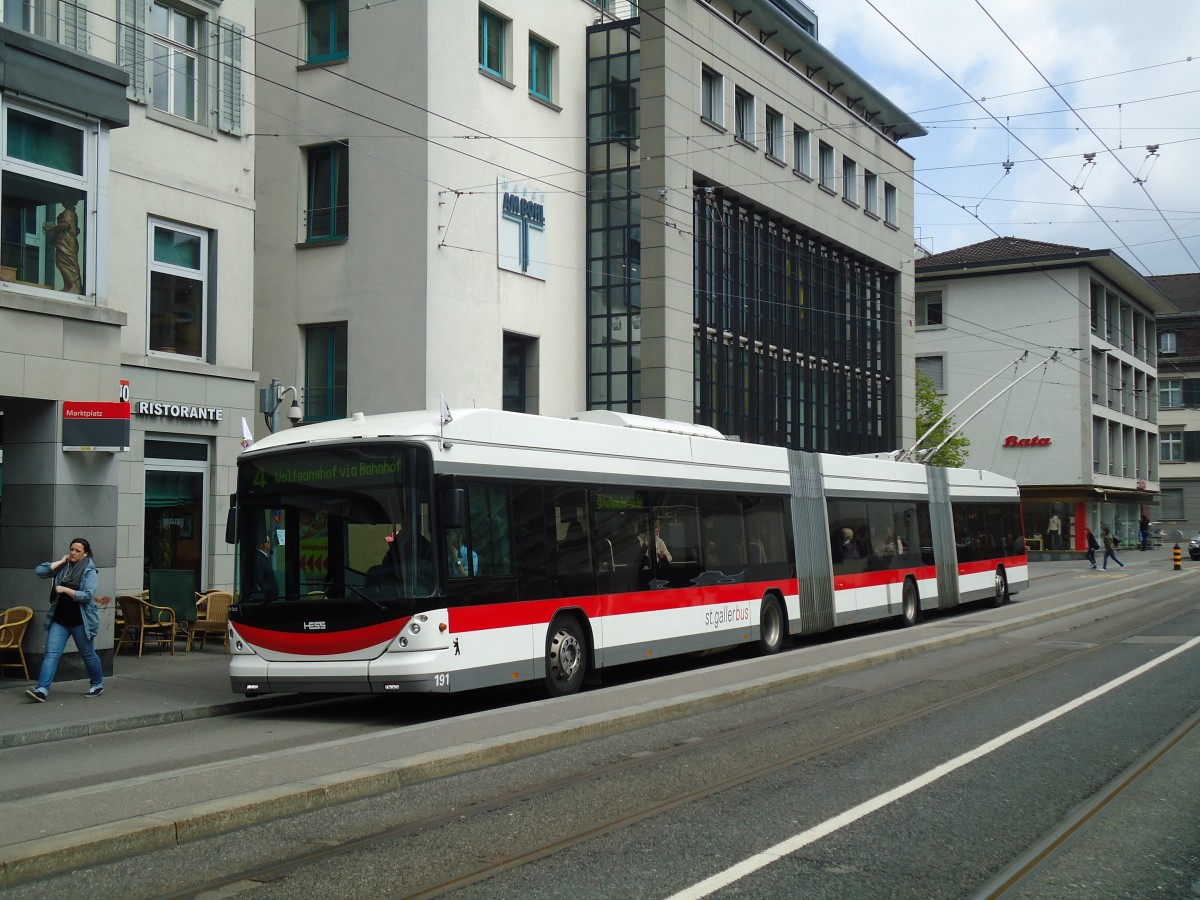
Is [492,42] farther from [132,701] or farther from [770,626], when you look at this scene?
[132,701]

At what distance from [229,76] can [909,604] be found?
49.8ft

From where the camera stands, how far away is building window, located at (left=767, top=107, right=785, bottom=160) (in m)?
Result: 36.7

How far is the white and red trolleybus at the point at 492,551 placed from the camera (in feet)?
40.7

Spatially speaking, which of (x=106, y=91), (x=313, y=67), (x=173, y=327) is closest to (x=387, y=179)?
(x=313, y=67)

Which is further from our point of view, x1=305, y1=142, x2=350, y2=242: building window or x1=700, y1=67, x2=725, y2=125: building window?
x1=700, y1=67, x2=725, y2=125: building window

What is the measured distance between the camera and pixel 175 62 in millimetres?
20250

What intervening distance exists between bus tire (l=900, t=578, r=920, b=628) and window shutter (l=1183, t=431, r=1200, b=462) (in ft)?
228

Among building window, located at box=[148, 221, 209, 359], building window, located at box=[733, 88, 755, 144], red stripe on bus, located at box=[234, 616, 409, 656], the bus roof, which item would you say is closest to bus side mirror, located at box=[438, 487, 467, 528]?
the bus roof

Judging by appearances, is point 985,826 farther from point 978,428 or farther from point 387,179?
point 978,428

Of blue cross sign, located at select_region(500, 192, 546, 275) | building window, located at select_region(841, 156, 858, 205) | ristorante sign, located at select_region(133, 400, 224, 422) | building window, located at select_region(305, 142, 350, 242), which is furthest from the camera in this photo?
building window, located at select_region(841, 156, 858, 205)

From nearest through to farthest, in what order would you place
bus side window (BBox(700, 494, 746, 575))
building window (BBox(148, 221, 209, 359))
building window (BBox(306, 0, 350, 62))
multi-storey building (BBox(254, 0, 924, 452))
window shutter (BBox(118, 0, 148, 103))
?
1. bus side window (BBox(700, 494, 746, 575))
2. window shutter (BBox(118, 0, 148, 103))
3. building window (BBox(148, 221, 209, 359))
4. multi-storey building (BBox(254, 0, 924, 452))
5. building window (BBox(306, 0, 350, 62))

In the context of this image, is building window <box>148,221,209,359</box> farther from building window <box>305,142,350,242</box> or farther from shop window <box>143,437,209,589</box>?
building window <box>305,142,350,242</box>

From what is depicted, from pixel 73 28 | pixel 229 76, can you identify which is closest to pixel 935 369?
pixel 229 76

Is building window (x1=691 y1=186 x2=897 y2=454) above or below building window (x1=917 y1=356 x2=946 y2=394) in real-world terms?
below
